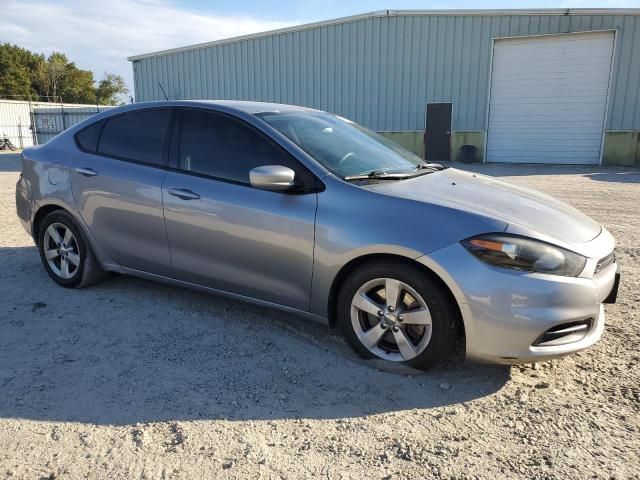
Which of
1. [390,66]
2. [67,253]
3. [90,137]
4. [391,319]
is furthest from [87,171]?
[390,66]

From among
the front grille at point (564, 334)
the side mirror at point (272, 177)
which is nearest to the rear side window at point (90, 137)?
the side mirror at point (272, 177)

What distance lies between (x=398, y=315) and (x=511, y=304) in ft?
2.11

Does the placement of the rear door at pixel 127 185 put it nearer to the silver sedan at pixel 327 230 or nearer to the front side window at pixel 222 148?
the silver sedan at pixel 327 230

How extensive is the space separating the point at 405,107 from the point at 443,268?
1682 cm

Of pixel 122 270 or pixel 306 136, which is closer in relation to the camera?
pixel 306 136

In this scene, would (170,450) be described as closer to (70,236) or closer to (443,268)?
(443,268)

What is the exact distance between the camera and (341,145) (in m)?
3.68

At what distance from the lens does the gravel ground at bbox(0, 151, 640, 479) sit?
2305 millimetres

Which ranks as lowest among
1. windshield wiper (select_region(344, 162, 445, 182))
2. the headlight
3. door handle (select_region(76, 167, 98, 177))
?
the headlight

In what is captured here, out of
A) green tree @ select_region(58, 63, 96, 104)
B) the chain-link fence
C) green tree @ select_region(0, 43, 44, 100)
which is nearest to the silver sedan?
the chain-link fence

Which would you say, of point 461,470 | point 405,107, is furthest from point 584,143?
point 461,470

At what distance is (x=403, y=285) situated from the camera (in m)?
2.93

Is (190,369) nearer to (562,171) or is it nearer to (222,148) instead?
(222,148)

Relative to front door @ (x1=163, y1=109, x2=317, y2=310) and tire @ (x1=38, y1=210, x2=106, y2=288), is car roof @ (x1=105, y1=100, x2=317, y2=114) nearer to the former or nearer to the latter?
front door @ (x1=163, y1=109, x2=317, y2=310)
